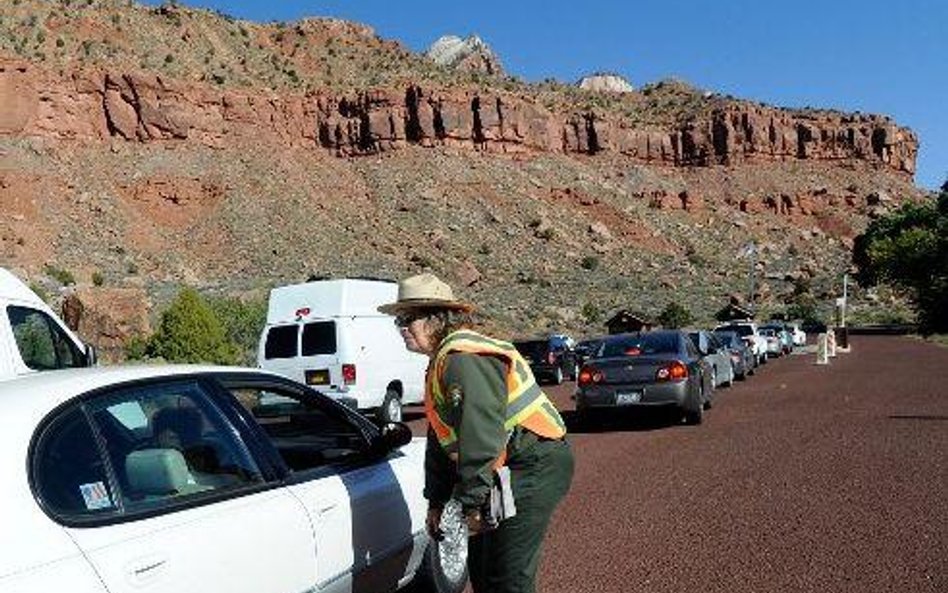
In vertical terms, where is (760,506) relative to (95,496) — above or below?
below

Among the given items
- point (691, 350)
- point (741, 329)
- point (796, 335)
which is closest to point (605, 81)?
point (796, 335)

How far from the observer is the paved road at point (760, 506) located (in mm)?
6750

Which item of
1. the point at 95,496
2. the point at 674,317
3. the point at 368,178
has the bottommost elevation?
the point at 674,317

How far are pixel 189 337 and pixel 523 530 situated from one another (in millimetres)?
26911

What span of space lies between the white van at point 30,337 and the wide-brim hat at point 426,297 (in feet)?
15.7

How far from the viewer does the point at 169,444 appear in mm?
4371

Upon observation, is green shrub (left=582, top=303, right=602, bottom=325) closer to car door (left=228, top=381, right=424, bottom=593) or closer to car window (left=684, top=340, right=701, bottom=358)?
car window (left=684, top=340, right=701, bottom=358)

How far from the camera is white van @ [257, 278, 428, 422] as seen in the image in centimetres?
1616

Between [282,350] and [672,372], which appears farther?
[282,350]

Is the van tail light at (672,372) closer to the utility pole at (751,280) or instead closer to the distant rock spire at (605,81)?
the utility pole at (751,280)

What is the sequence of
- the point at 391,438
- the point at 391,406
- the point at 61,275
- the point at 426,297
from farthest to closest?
the point at 61,275 < the point at 391,406 < the point at 391,438 < the point at 426,297

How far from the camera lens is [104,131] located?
80062 mm

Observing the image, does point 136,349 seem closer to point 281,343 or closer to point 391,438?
point 281,343

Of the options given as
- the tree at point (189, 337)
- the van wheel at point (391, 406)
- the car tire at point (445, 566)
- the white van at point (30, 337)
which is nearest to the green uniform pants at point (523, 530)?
the car tire at point (445, 566)
